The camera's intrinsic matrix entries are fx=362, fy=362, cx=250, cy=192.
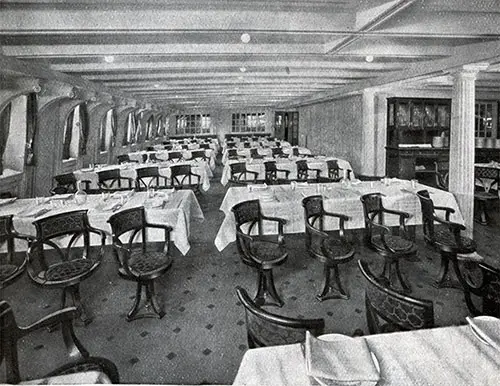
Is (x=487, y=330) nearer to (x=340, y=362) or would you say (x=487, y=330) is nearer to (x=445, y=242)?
(x=340, y=362)

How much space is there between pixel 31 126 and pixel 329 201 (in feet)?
18.3

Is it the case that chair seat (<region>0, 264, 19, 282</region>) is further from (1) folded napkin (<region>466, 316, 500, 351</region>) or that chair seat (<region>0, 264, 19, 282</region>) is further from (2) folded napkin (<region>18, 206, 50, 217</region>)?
(1) folded napkin (<region>466, 316, 500, 351</region>)

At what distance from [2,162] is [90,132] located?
12.7ft

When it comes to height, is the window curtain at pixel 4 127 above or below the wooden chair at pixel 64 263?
above

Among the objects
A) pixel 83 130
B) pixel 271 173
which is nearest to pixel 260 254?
pixel 271 173

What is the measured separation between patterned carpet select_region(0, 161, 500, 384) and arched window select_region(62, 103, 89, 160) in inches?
213

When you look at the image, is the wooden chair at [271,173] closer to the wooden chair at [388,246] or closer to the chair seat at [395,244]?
the wooden chair at [388,246]

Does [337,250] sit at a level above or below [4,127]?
below

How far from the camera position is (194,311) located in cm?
365

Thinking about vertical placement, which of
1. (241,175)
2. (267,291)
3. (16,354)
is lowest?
(267,291)

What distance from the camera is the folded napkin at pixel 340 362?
1354 millimetres

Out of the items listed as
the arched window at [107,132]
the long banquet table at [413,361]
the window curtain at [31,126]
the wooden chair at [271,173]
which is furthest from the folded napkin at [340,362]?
the arched window at [107,132]

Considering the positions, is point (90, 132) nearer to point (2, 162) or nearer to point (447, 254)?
point (2, 162)

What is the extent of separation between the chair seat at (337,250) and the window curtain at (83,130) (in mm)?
8104
